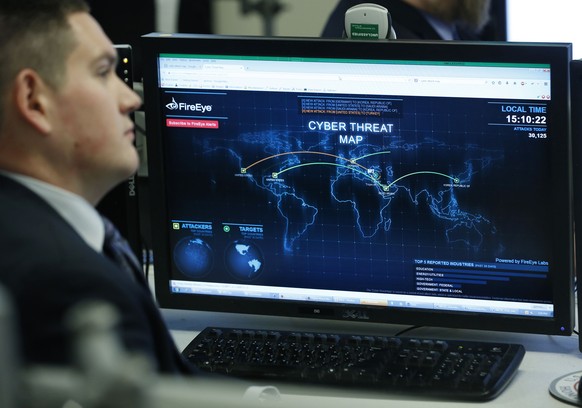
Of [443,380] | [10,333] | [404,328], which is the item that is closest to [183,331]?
[404,328]

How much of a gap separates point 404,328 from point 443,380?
0.29 meters

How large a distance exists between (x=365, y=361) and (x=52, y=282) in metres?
0.66

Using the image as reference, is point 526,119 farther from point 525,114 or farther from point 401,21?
point 401,21

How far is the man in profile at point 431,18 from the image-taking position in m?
2.71

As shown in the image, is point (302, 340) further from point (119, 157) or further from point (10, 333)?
point (10, 333)

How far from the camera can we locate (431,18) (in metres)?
2.84

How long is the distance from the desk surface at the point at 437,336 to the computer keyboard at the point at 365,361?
0.02 meters

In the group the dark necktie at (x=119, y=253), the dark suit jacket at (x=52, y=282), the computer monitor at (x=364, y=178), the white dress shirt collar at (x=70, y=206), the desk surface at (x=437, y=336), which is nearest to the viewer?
the dark suit jacket at (x=52, y=282)

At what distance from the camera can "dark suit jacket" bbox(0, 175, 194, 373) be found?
47.8 inches

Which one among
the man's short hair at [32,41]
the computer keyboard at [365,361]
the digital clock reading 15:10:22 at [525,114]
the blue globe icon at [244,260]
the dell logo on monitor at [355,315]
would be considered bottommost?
the computer keyboard at [365,361]

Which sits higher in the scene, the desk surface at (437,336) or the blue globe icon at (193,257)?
the blue globe icon at (193,257)

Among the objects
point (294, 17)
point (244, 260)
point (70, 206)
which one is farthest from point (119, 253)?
point (294, 17)

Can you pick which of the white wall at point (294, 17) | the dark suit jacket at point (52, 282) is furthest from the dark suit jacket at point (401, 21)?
the white wall at point (294, 17)

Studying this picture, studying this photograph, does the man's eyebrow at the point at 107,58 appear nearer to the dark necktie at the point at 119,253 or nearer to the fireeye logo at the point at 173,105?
the dark necktie at the point at 119,253
